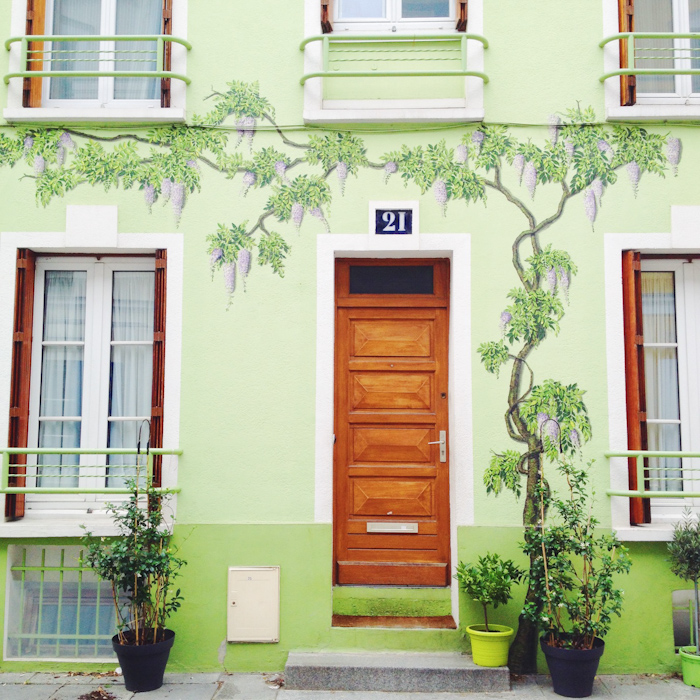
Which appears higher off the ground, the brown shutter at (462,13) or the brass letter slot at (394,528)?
the brown shutter at (462,13)

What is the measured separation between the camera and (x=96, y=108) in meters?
5.88

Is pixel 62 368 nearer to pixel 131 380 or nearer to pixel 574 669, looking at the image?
pixel 131 380

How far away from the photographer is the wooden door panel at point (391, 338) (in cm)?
601

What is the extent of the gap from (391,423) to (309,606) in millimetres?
1527

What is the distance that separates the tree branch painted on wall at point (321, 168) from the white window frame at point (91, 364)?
55 centimetres

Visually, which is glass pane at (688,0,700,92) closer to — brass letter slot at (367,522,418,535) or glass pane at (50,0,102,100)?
brass letter slot at (367,522,418,535)

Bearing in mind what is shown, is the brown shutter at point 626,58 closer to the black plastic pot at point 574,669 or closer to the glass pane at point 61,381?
the black plastic pot at point 574,669

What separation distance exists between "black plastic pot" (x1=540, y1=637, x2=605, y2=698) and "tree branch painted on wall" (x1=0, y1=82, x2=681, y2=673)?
2257mm

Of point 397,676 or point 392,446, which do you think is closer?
point 397,676

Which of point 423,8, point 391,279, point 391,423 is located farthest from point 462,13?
point 391,423

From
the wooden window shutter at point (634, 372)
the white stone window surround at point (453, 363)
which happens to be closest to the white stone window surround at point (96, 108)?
the white stone window surround at point (453, 363)

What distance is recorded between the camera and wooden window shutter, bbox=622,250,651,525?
5535mm

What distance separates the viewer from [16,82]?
19.1 feet

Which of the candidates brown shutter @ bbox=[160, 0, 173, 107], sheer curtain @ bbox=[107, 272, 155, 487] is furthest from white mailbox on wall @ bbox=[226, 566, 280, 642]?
brown shutter @ bbox=[160, 0, 173, 107]
